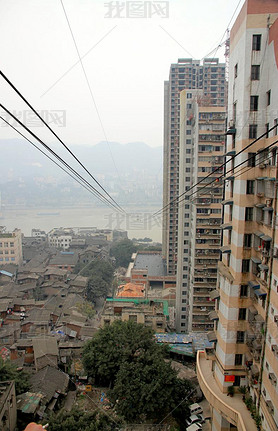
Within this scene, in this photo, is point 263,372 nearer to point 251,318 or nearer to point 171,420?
point 251,318

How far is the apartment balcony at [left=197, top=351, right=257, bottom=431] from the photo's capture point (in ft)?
9.84

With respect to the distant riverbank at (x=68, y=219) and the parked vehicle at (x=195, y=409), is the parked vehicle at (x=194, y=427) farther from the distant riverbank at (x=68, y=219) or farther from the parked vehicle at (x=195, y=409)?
the distant riverbank at (x=68, y=219)

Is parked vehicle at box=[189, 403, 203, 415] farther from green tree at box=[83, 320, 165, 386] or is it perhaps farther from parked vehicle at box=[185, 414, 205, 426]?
green tree at box=[83, 320, 165, 386]

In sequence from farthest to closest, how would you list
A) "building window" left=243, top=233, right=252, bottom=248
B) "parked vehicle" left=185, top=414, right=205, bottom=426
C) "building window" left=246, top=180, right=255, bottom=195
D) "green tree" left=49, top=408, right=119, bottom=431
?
"parked vehicle" left=185, top=414, right=205, bottom=426 < "green tree" left=49, top=408, right=119, bottom=431 < "building window" left=243, top=233, right=252, bottom=248 < "building window" left=246, top=180, right=255, bottom=195

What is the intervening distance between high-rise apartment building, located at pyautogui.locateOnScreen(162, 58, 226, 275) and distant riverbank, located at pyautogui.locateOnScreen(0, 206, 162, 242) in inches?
393

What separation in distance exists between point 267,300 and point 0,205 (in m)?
29.5

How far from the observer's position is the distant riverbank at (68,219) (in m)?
24.1

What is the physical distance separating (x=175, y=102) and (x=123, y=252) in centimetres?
766

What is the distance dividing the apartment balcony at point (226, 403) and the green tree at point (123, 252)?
1148 cm

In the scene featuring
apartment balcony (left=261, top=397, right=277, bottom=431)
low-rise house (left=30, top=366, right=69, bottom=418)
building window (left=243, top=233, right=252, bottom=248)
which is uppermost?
building window (left=243, top=233, right=252, bottom=248)

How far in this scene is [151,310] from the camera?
788 cm

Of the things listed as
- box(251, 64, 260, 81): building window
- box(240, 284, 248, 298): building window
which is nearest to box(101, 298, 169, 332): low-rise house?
box(240, 284, 248, 298): building window

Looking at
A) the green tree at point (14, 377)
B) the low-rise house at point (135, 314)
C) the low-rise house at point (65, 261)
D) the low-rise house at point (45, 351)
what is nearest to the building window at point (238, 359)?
the green tree at point (14, 377)

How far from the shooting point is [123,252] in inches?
606
